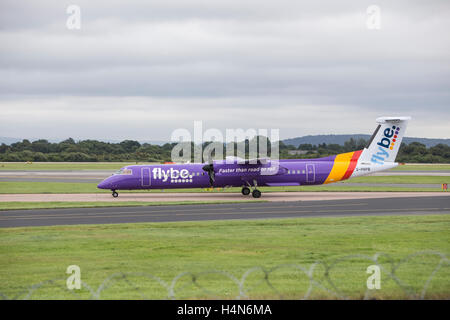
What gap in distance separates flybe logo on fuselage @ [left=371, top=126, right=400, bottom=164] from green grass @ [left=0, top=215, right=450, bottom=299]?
57.1 ft

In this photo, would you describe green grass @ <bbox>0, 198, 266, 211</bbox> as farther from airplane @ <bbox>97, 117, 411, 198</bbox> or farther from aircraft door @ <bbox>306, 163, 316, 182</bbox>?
aircraft door @ <bbox>306, 163, 316, 182</bbox>

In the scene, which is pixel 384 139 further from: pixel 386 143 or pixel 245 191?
pixel 245 191

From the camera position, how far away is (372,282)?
1292cm

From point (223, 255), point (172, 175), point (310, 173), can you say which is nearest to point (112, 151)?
point (172, 175)

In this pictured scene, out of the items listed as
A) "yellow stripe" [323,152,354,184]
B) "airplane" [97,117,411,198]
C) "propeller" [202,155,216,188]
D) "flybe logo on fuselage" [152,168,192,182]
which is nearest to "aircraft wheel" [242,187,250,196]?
"airplane" [97,117,411,198]

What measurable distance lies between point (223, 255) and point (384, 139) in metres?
31.2

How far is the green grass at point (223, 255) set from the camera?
1241cm

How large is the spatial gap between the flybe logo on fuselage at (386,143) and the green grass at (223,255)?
17418mm

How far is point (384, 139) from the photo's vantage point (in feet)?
145

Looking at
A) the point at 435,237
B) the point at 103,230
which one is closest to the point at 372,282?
the point at 435,237

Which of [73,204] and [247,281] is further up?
[247,281]

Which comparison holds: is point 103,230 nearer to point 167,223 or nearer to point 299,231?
point 167,223

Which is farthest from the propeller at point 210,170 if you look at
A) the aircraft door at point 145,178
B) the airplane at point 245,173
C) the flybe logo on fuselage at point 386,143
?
the flybe logo on fuselage at point 386,143
